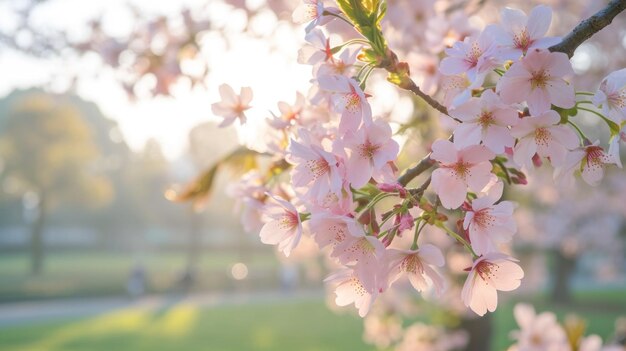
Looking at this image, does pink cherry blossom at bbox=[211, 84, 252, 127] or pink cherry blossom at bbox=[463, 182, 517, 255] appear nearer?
pink cherry blossom at bbox=[463, 182, 517, 255]

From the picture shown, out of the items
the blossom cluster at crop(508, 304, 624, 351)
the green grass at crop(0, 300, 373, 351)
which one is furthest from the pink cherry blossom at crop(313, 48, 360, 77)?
the green grass at crop(0, 300, 373, 351)

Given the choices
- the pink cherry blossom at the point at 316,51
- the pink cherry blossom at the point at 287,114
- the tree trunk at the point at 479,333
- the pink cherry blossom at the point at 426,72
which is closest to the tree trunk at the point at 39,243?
the tree trunk at the point at 479,333

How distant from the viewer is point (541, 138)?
101 cm

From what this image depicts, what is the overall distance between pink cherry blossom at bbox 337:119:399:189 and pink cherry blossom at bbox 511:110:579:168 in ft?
0.65

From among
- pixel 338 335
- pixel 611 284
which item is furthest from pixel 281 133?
pixel 611 284

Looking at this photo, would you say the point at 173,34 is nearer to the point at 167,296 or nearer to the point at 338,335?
the point at 338,335

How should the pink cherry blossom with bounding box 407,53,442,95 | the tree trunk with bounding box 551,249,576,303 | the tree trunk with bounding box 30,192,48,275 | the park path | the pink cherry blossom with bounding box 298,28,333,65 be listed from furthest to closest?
the tree trunk with bounding box 30,192,48,275, the tree trunk with bounding box 551,249,576,303, the park path, the pink cherry blossom with bounding box 407,53,442,95, the pink cherry blossom with bounding box 298,28,333,65

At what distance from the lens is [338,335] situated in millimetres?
13078

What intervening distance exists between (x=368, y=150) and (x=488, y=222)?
9.1 inches

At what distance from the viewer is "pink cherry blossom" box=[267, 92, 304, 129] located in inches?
52.0

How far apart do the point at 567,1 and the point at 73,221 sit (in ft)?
121

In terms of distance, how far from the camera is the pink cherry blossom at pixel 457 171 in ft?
3.21

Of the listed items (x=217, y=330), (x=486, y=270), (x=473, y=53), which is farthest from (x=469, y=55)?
(x=217, y=330)

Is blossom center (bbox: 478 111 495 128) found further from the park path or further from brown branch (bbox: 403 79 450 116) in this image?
the park path
